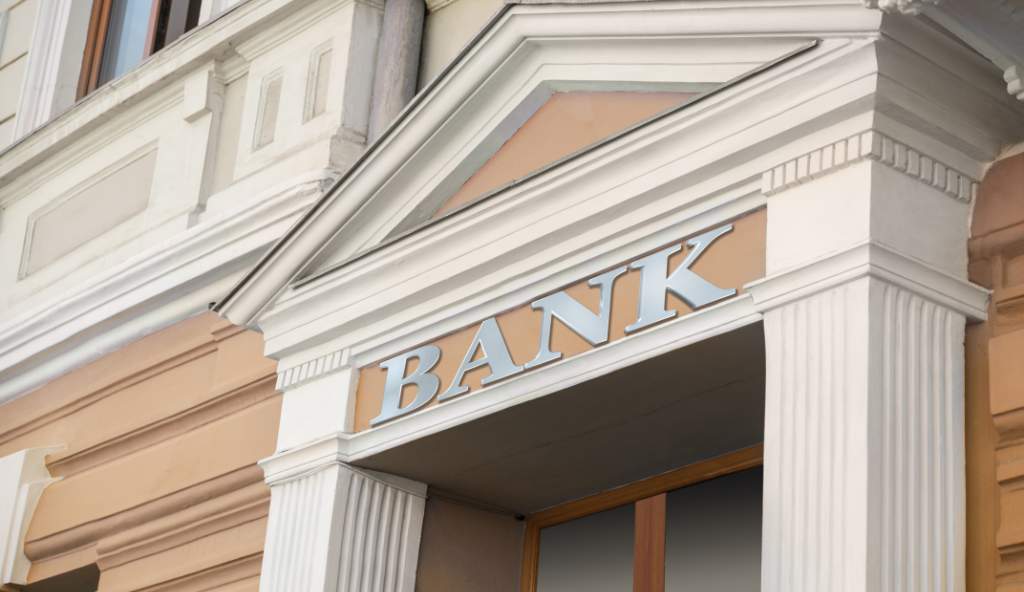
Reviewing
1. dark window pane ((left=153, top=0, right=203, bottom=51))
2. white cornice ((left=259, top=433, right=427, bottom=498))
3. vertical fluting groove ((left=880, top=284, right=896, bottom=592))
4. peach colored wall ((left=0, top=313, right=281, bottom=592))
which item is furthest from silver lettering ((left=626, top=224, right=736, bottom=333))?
dark window pane ((left=153, top=0, right=203, bottom=51))

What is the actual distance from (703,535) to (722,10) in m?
1.72

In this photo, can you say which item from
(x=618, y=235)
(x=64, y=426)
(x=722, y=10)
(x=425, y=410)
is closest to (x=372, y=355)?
(x=425, y=410)

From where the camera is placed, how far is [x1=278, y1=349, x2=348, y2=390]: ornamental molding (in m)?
6.53

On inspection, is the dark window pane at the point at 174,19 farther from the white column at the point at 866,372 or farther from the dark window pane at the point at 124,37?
the white column at the point at 866,372

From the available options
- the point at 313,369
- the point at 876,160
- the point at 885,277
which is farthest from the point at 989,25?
the point at 313,369

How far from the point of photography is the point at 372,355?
6.43m

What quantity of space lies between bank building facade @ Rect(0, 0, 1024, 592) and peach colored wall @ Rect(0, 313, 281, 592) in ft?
0.06

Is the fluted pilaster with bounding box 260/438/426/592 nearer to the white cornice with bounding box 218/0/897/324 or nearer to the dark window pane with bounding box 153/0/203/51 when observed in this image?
the white cornice with bounding box 218/0/897/324

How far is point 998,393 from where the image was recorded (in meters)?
4.62

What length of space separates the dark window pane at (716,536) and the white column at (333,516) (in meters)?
0.98

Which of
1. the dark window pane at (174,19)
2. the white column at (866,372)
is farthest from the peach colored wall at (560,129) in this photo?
the dark window pane at (174,19)

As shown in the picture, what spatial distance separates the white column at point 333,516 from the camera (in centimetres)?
626

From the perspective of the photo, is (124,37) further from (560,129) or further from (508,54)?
(560,129)

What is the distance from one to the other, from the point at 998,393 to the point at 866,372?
0.35m
